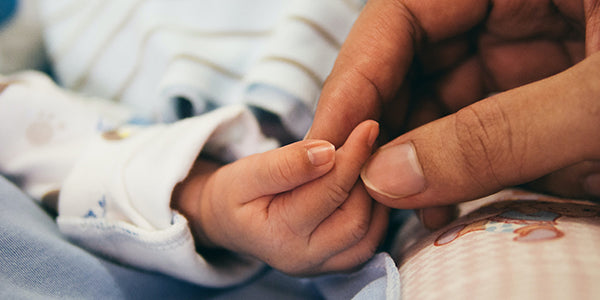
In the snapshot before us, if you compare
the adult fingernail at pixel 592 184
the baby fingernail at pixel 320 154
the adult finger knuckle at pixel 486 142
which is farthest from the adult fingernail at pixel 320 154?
the adult fingernail at pixel 592 184

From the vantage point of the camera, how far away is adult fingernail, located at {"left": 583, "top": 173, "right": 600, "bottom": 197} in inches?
21.0

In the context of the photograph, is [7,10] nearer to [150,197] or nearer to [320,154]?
[150,197]

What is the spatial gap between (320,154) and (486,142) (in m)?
0.18

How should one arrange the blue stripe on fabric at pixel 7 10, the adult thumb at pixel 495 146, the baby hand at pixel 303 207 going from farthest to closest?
Result: the blue stripe on fabric at pixel 7 10 < the baby hand at pixel 303 207 < the adult thumb at pixel 495 146

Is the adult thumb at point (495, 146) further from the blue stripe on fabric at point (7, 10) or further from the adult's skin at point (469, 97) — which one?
the blue stripe on fabric at point (7, 10)

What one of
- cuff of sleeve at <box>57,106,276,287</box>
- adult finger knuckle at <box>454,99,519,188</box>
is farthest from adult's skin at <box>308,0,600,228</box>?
cuff of sleeve at <box>57,106,276,287</box>

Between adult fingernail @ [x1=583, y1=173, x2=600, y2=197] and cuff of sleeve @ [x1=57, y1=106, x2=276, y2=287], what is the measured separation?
483mm

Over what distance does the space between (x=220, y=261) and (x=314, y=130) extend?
29 cm

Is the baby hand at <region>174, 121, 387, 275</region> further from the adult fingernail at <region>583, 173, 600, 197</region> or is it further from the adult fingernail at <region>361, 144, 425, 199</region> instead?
the adult fingernail at <region>583, 173, 600, 197</region>

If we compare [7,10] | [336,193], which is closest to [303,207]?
[336,193]

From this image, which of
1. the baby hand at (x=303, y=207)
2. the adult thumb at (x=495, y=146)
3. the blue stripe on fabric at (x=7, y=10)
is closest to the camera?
the adult thumb at (x=495, y=146)

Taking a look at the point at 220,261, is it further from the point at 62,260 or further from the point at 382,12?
the point at 382,12

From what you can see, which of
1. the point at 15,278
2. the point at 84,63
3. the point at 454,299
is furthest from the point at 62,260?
the point at 84,63

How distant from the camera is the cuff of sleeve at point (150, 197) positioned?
55cm
